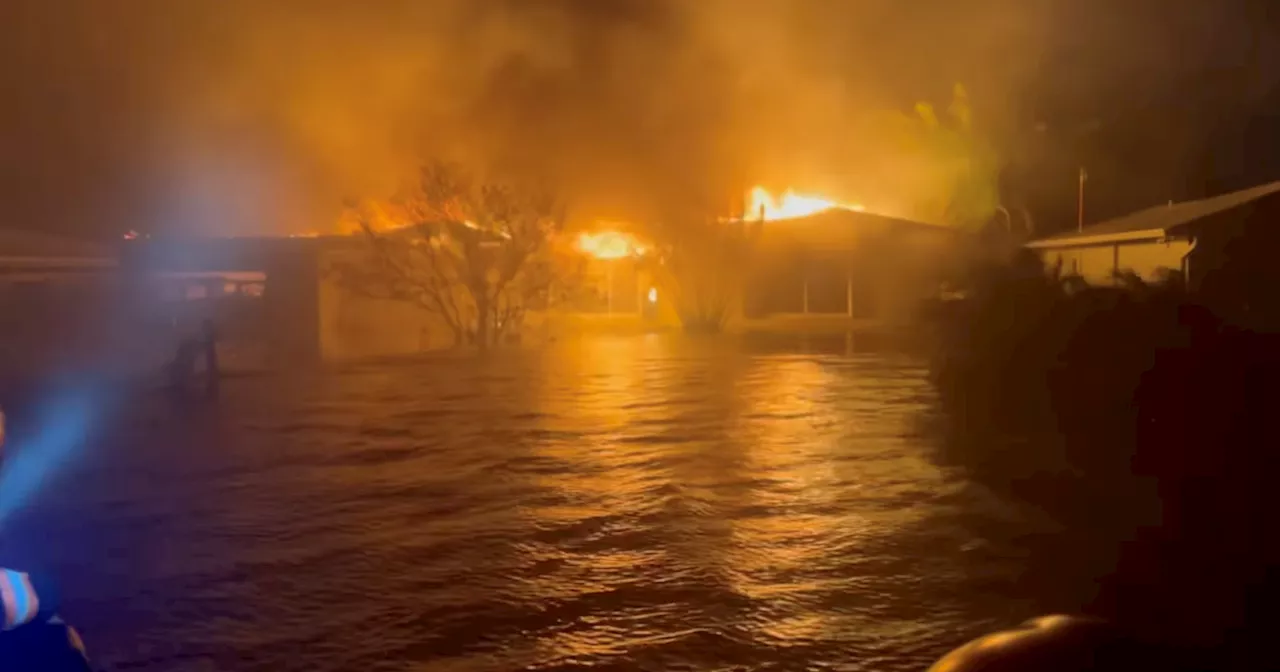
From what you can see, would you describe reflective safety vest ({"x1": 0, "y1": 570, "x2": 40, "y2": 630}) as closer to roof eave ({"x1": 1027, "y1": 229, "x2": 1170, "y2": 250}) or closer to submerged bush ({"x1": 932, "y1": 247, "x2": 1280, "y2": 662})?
submerged bush ({"x1": 932, "y1": 247, "x2": 1280, "y2": 662})

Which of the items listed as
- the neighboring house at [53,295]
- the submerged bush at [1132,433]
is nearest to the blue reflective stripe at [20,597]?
the submerged bush at [1132,433]

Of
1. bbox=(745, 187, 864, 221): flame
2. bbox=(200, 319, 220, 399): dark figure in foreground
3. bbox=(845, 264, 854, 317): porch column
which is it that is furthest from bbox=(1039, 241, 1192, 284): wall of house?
bbox=(200, 319, 220, 399): dark figure in foreground

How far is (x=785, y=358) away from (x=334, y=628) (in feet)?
44.7

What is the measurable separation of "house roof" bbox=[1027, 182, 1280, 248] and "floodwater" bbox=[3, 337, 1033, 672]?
7.92 meters

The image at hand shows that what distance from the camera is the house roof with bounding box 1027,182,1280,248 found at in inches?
624

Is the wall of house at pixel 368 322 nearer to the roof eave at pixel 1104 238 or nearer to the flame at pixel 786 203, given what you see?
the flame at pixel 786 203

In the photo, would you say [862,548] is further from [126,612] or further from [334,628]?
[126,612]

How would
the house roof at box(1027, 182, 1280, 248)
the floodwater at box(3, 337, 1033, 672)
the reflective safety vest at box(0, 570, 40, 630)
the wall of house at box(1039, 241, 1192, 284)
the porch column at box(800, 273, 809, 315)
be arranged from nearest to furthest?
the reflective safety vest at box(0, 570, 40, 630)
the floodwater at box(3, 337, 1033, 672)
the house roof at box(1027, 182, 1280, 248)
the wall of house at box(1039, 241, 1192, 284)
the porch column at box(800, 273, 809, 315)

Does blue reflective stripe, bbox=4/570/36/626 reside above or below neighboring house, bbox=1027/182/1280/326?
below

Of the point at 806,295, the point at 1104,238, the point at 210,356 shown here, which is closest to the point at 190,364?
the point at 210,356

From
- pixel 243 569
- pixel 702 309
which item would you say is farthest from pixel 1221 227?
pixel 243 569

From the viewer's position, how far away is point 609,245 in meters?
27.1

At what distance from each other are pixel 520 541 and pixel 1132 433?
5.82 metres

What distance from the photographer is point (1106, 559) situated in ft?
17.3
